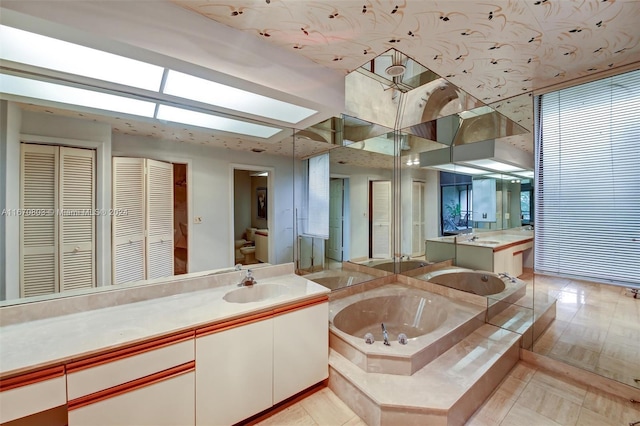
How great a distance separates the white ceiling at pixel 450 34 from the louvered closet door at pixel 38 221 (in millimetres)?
315

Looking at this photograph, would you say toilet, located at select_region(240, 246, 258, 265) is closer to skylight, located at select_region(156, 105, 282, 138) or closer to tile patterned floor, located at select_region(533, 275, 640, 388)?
skylight, located at select_region(156, 105, 282, 138)

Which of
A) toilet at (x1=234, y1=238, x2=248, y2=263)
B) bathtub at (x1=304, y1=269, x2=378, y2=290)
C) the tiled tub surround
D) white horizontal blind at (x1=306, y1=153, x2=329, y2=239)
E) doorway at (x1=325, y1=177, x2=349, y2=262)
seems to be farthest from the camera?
doorway at (x1=325, y1=177, x2=349, y2=262)

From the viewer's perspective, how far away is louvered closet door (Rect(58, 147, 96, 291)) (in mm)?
1454

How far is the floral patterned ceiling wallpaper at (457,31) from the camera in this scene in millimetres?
1225

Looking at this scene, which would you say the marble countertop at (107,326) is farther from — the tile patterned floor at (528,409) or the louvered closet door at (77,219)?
the tile patterned floor at (528,409)

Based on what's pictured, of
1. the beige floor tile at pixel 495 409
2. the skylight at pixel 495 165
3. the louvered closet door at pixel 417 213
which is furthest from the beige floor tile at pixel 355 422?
the skylight at pixel 495 165

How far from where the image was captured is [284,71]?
161 centimetres

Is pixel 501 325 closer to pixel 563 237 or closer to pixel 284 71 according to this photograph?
pixel 563 237

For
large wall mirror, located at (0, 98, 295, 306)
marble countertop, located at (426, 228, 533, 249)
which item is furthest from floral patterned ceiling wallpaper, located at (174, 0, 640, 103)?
marble countertop, located at (426, 228, 533, 249)

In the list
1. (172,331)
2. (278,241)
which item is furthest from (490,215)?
(172,331)

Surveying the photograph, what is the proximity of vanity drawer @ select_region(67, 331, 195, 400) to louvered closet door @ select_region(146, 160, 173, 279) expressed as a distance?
0.71m

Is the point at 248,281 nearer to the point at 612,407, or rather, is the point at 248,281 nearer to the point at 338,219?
the point at 338,219

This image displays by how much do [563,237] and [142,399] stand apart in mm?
3340

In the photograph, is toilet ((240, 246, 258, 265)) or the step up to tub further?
toilet ((240, 246, 258, 265))
